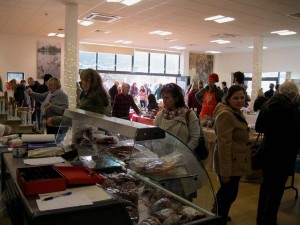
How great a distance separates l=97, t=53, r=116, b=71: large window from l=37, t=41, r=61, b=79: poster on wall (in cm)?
224

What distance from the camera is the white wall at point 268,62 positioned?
13680 mm

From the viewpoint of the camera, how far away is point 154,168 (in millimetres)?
1771

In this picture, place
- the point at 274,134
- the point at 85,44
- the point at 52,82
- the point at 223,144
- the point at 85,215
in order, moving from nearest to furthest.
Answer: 1. the point at 85,215
2. the point at 223,144
3. the point at 274,134
4. the point at 52,82
5. the point at 85,44

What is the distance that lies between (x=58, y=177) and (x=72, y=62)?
22.0 feet

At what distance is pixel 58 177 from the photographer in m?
1.33

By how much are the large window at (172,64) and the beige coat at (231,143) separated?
14.0 meters

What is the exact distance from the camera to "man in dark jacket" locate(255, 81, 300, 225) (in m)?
3.02

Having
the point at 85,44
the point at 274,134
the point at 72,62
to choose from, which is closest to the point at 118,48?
the point at 85,44

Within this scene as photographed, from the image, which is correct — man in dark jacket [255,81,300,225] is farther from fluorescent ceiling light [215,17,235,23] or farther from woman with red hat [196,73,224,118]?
fluorescent ceiling light [215,17,235,23]

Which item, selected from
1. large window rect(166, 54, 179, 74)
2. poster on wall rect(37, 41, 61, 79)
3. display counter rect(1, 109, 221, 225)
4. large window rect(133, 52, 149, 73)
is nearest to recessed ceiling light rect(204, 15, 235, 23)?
poster on wall rect(37, 41, 61, 79)

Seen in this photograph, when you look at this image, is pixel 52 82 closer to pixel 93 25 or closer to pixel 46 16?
pixel 46 16

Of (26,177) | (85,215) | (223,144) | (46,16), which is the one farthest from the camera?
(46,16)

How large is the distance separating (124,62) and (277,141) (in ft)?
41.7

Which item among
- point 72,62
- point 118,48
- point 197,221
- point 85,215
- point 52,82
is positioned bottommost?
point 197,221
